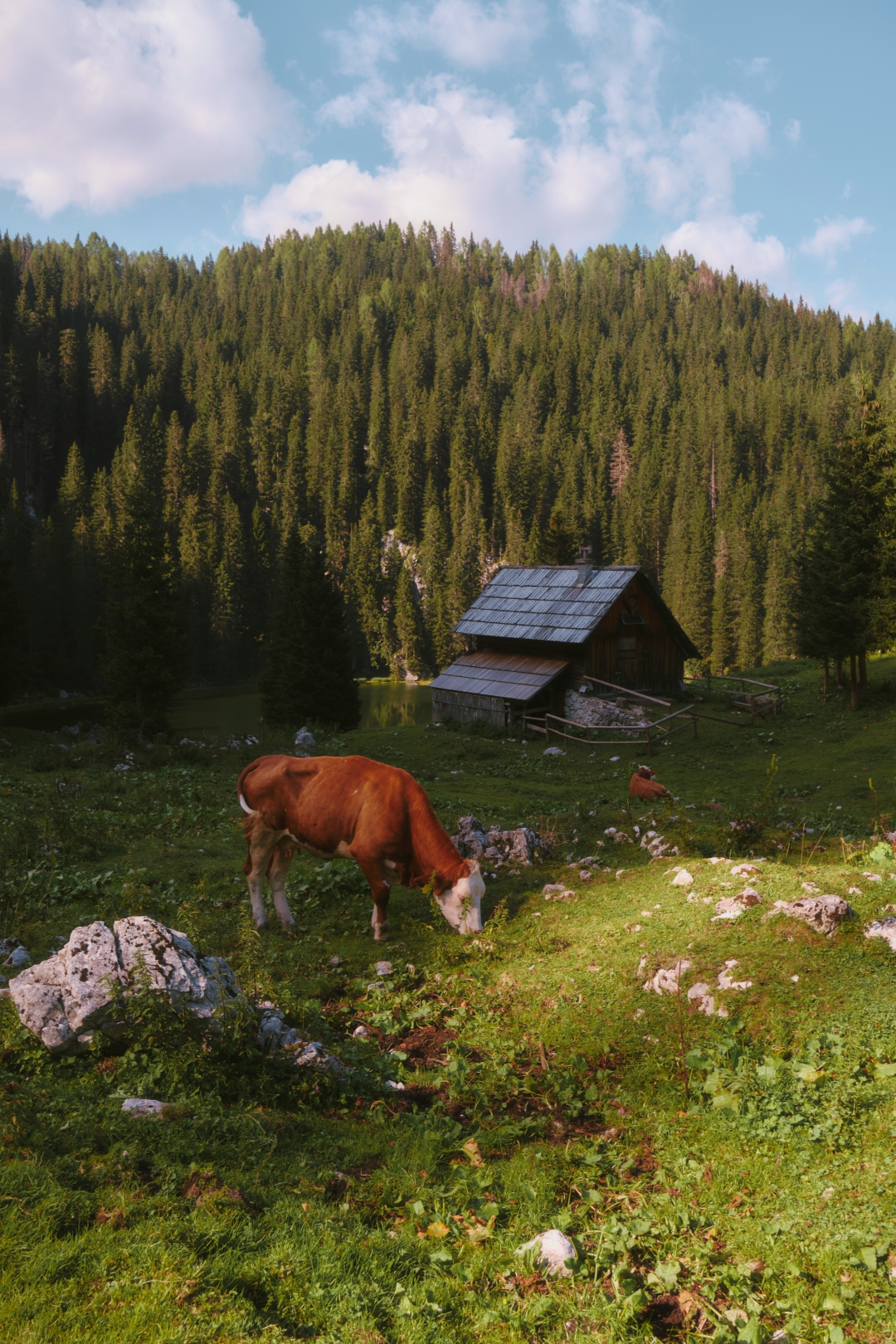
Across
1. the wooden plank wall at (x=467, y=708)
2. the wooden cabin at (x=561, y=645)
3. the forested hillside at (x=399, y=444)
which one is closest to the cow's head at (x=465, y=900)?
the wooden cabin at (x=561, y=645)

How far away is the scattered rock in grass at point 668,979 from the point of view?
25.6ft

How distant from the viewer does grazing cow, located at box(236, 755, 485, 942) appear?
1070 centimetres

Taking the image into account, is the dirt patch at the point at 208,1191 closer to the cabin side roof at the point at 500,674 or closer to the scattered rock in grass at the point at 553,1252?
the scattered rock in grass at the point at 553,1252

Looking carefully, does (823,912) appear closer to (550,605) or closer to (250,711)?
(550,605)

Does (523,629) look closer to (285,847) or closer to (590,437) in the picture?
(285,847)

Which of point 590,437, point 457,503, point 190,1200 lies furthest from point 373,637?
point 190,1200

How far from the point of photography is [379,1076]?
284 inches

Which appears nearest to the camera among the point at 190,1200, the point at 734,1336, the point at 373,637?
the point at 734,1336

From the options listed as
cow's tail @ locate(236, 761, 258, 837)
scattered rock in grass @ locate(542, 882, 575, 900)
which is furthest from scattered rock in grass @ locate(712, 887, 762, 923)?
cow's tail @ locate(236, 761, 258, 837)

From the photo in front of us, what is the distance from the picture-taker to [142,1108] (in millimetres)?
5633

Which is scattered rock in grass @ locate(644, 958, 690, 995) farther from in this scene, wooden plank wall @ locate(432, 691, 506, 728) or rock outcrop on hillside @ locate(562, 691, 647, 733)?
wooden plank wall @ locate(432, 691, 506, 728)

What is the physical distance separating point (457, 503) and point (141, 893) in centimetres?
12445

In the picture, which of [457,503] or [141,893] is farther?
[457,503]

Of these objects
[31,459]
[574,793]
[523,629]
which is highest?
[31,459]
